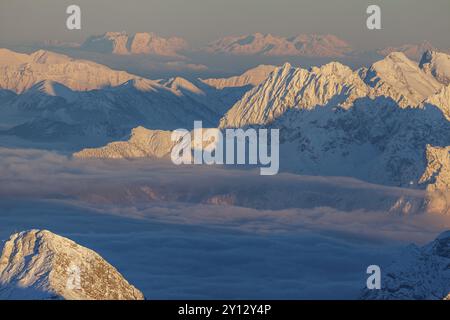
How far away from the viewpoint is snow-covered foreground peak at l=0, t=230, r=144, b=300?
131250mm

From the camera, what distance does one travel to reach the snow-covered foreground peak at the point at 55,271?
131 m

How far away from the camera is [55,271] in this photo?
132 m
